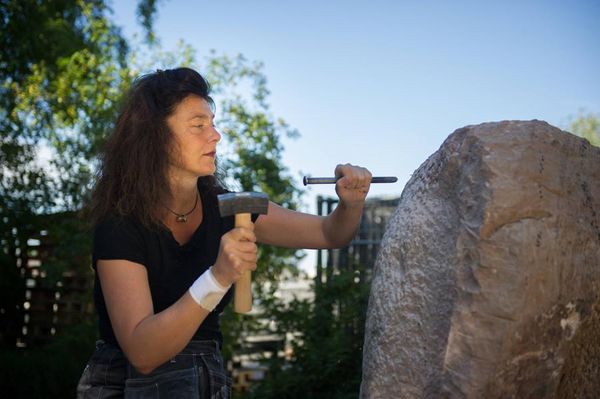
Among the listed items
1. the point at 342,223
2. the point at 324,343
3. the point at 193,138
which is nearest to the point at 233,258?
the point at 193,138

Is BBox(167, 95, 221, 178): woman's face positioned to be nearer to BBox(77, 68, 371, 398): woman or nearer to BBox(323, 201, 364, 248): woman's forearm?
BBox(77, 68, 371, 398): woman

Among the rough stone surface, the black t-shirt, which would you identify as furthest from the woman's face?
the rough stone surface

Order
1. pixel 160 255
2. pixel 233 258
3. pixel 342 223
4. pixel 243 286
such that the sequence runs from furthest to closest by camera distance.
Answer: pixel 342 223 → pixel 160 255 → pixel 243 286 → pixel 233 258

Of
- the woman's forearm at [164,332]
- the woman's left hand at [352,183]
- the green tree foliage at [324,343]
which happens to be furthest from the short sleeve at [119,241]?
the green tree foliage at [324,343]

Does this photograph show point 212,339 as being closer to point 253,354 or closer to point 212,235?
point 212,235

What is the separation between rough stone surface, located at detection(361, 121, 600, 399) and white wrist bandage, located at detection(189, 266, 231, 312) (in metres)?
0.62

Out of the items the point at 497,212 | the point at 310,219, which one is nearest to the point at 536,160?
the point at 497,212

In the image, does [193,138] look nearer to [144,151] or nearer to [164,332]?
[144,151]

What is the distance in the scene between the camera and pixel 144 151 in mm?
2436

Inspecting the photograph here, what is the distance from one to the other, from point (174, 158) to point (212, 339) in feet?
2.14

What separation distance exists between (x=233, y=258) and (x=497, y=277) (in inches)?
29.0

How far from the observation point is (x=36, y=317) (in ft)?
25.9

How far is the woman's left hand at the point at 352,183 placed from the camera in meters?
2.45

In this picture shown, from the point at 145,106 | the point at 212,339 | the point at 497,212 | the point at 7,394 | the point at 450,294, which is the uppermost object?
the point at 145,106
